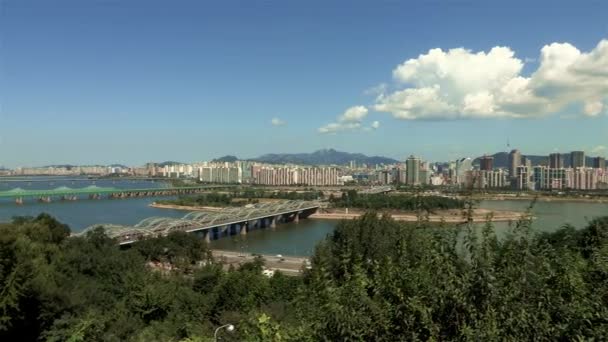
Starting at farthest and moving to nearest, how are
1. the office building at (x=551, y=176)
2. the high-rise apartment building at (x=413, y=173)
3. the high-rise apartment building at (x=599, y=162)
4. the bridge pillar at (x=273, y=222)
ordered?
the high-rise apartment building at (x=599, y=162) → the office building at (x=551, y=176) → the bridge pillar at (x=273, y=222) → the high-rise apartment building at (x=413, y=173)

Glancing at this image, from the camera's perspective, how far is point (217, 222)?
57.4ft

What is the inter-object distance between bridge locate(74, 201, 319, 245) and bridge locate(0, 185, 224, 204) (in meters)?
15.2

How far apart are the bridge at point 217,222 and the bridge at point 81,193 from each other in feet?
49.9

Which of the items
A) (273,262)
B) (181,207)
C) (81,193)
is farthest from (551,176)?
(81,193)

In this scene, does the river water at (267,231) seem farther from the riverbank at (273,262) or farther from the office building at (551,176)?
the riverbank at (273,262)

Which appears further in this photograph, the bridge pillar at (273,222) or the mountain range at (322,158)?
the mountain range at (322,158)

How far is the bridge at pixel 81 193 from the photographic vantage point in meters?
29.5

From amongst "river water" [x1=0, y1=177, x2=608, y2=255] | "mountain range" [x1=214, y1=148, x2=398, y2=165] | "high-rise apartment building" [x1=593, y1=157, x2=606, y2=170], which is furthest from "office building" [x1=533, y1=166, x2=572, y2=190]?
"mountain range" [x1=214, y1=148, x2=398, y2=165]

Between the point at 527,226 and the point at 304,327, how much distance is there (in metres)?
0.78

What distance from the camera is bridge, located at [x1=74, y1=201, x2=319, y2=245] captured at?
12.7m

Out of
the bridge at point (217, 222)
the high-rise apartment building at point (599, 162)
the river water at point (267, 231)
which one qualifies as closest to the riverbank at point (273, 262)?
the river water at point (267, 231)

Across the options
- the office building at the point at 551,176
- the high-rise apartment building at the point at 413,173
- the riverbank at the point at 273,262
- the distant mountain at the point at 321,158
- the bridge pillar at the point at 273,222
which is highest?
the distant mountain at the point at 321,158

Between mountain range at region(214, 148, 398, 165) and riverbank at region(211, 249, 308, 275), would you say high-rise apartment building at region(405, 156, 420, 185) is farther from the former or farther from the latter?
mountain range at region(214, 148, 398, 165)

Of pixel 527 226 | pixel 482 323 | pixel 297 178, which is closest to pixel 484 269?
pixel 482 323
